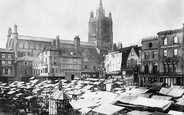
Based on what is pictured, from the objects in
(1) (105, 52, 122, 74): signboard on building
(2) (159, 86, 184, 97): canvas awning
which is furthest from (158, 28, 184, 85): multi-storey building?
(1) (105, 52, 122, 74): signboard on building

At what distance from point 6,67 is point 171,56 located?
150 ft

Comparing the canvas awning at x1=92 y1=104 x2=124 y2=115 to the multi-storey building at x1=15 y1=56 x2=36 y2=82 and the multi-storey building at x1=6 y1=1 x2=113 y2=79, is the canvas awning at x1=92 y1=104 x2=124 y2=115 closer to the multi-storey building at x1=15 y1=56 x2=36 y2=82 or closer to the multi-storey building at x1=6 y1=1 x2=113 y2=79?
the multi-storey building at x1=6 y1=1 x2=113 y2=79

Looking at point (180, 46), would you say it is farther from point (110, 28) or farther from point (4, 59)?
point (110, 28)

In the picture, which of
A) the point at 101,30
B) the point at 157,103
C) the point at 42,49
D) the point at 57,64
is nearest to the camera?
the point at 157,103

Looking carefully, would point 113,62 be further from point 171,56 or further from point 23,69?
point 23,69

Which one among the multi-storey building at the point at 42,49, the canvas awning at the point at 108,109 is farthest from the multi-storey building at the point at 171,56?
the multi-storey building at the point at 42,49

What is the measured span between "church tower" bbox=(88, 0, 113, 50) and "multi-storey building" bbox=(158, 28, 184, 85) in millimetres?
55260

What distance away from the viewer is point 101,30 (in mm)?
100562

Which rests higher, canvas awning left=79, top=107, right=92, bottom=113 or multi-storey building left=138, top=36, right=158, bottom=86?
multi-storey building left=138, top=36, right=158, bottom=86

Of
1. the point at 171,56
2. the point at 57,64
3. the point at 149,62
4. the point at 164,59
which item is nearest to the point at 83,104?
the point at 171,56

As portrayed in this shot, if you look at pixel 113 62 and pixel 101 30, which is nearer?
pixel 113 62

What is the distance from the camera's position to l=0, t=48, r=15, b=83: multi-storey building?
204 ft

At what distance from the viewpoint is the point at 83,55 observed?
75250 mm

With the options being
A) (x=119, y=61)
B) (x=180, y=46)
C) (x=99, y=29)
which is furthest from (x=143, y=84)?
(x=99, y=29)
